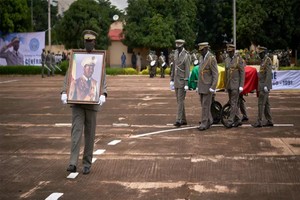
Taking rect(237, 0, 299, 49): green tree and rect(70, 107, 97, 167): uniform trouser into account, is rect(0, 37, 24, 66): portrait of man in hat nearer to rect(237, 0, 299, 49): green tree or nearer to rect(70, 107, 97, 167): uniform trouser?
rect(237, 0, 299, 49): green tree

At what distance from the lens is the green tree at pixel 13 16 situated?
158 feet

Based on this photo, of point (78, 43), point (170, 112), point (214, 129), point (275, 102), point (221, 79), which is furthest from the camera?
point (78, 43)

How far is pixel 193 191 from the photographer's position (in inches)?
316

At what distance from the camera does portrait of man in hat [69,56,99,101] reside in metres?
9.22

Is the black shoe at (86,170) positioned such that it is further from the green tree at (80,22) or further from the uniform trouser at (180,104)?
the green tree at (80,22)

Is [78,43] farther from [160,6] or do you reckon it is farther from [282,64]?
[282,64]

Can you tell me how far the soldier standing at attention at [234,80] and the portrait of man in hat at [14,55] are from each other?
3508 cm

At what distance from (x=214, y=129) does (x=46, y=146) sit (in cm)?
434

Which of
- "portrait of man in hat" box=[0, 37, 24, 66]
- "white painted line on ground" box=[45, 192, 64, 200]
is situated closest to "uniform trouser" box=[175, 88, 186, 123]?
"white painted line on ground" box=[45, 192, 64, 200]

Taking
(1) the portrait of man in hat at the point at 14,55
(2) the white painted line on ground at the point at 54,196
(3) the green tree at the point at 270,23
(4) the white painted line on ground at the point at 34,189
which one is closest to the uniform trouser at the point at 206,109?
(4) the white painted line on ground at the point at 34,189

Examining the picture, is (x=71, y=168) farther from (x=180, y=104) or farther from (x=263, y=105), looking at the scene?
(x=263, y=105)

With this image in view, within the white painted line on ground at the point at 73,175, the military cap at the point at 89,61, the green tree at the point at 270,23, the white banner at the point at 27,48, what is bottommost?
the white painted line on ground at the point at 73,175

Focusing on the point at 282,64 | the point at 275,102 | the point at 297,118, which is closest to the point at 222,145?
the point at 297,118

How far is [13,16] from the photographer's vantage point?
4938 cm
